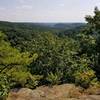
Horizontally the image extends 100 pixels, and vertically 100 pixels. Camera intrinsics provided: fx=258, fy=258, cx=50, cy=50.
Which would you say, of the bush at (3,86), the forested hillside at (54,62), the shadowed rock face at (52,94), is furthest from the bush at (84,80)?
the bush at (3,86)

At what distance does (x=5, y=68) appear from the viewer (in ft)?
41.2

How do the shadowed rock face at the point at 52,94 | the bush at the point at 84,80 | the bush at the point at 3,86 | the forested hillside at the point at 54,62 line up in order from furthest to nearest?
the bush at the point at 84,80 < the forested hillside at the point at 54,62 < the shadowed rock face at the point at 52,94 < the bush at the point at 3,86

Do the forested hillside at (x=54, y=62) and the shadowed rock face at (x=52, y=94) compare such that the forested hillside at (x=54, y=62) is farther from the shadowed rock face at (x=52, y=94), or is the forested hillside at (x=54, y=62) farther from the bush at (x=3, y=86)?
the shadowed rock face at (x=52, y=94)

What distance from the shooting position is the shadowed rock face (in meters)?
11.6

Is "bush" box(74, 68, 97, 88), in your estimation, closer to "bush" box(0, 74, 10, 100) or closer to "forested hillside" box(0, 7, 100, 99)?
"forested hillside" box(0, 7, 100, 99)

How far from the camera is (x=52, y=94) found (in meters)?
12.3

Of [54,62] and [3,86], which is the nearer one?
[3,86]

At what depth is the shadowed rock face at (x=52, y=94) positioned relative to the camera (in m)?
11.6

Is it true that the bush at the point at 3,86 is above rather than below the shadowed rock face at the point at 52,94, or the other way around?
above

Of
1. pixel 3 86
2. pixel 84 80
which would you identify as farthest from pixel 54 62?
pixel 3 86

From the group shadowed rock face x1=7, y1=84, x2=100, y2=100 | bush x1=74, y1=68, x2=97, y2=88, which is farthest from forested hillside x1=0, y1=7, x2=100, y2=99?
shadowed rock face x1=7, y1=84, x2=100, y2=100

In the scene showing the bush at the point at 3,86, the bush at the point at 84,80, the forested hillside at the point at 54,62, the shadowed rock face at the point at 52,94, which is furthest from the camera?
the bush at the point at 84,80

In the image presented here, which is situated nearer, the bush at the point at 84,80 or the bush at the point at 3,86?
the bush at the point at 3,86

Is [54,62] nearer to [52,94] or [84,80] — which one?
[84,80]
